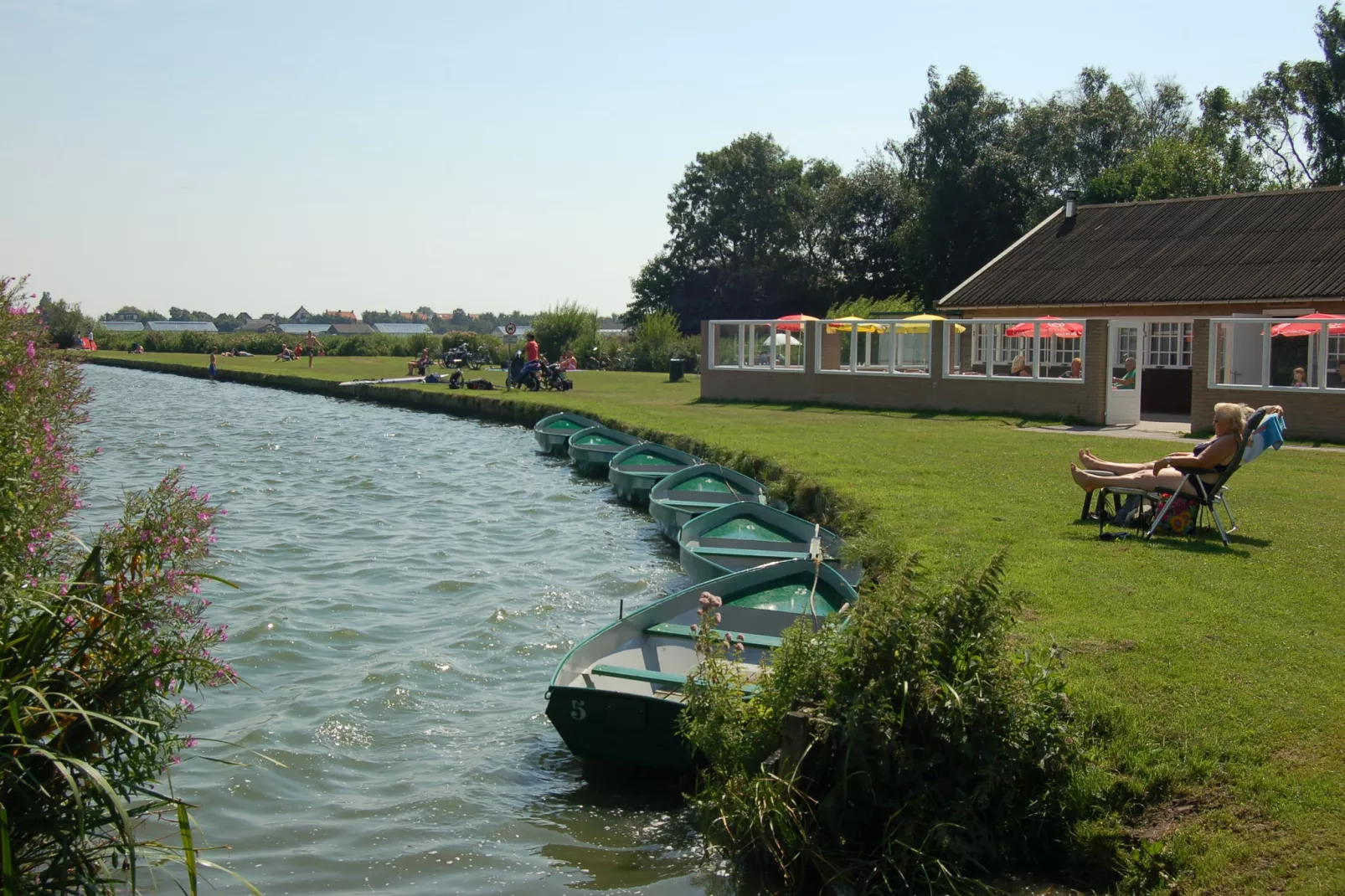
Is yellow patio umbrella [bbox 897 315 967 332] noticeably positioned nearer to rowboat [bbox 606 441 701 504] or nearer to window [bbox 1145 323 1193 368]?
window [bbox 1145 323 1193 368]

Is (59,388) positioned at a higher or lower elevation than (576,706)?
higher

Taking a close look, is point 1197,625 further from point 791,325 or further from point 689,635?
point 791,325

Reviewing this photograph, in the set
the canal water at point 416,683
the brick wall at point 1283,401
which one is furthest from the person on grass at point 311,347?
the brick wall at point 1283,401

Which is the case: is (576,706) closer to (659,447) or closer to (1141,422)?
(659,447)

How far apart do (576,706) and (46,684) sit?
3.93m

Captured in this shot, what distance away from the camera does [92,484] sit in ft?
72.7

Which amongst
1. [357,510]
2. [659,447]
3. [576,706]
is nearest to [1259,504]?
[576,706]

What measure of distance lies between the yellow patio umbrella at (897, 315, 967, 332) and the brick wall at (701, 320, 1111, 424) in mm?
507

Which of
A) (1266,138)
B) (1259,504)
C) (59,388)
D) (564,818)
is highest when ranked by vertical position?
(1266,138)

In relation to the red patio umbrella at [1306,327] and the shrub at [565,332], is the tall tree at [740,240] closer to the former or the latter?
the shrub at [565,332]

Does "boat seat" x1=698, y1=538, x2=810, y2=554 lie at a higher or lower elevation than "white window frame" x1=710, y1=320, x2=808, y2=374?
lower

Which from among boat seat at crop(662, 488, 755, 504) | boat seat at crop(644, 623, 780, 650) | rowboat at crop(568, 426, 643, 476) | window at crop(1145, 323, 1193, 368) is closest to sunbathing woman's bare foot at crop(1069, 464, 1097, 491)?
boat seat at crop(644, 623, 780, 650)

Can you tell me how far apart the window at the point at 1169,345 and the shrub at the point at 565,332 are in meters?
27.2

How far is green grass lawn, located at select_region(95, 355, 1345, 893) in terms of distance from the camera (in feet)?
18.2
